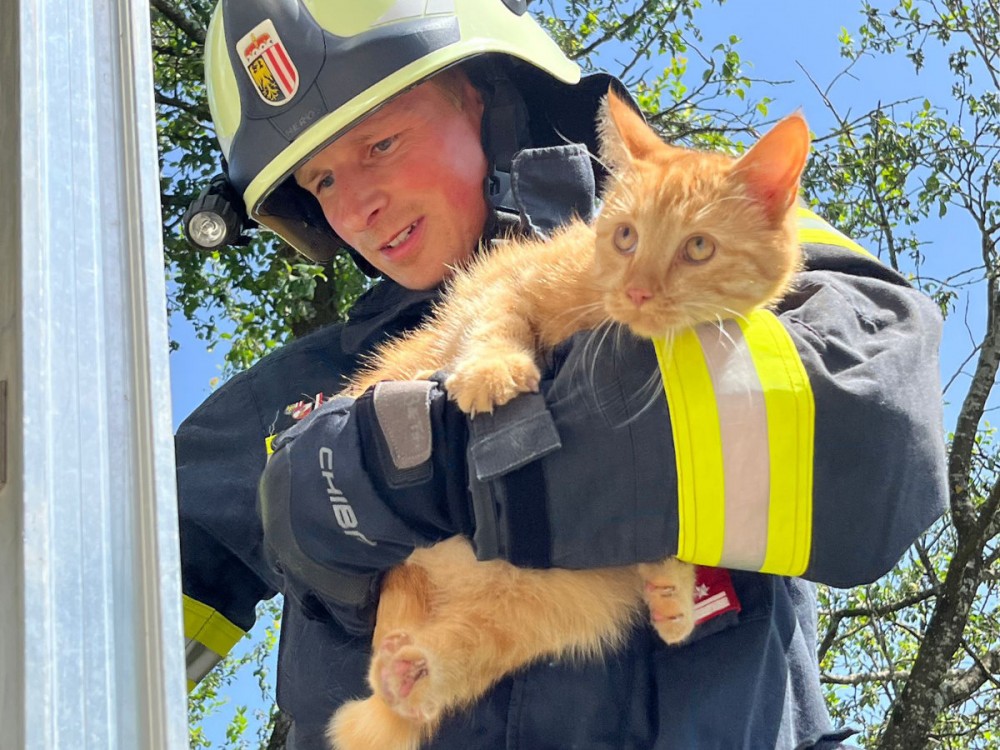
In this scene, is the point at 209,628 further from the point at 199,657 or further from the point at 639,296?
the point at 639,296

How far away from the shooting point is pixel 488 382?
5.98 feet

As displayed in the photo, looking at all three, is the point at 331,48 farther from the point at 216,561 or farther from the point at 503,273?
the point at 216,561

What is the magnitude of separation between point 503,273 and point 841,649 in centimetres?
685

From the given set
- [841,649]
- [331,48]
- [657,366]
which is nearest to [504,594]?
[657,366]

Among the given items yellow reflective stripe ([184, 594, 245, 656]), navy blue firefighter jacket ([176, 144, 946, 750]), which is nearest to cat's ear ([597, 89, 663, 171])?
navy blue firefighter jacket ([176, 144, 946, 750])

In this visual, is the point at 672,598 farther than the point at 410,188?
No

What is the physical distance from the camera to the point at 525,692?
1.94 meters

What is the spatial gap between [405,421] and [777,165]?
35.3 inches

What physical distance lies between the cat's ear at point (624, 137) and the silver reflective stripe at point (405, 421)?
76 cm

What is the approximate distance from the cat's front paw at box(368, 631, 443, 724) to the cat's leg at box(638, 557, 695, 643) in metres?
0.46

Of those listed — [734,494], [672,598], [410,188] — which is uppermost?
[410,188]

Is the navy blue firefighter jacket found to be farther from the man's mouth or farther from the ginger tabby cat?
the man's mouth

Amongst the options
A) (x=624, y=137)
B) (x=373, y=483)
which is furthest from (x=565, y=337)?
(x=373, y=483)

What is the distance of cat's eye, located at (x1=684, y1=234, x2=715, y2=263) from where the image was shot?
6.47 ft
